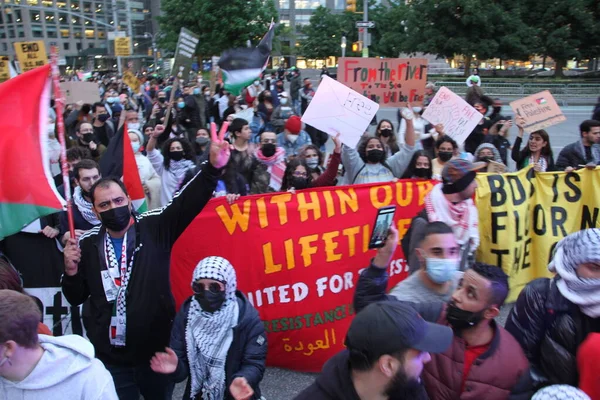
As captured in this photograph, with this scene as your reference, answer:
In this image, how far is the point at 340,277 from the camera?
424 centimetres

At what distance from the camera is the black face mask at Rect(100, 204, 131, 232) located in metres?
2.79

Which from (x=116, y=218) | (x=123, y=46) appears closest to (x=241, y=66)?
(x=116, y=218)

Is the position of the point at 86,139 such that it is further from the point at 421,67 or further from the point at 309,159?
the point at 421,67

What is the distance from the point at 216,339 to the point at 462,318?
126 centimetres

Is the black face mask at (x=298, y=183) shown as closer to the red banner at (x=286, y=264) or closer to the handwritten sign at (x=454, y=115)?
the red banner at (x=286, y=264)

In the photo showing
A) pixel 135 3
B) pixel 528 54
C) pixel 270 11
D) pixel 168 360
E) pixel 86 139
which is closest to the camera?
pixel 168 360

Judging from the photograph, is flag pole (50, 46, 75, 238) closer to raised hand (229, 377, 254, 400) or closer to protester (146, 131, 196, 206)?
raised hand (229, 377, 254, 400)

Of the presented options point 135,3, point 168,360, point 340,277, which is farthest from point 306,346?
point 135,3

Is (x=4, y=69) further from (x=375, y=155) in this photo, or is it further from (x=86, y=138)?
(x=375, y=155)

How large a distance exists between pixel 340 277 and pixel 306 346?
23.8 inches

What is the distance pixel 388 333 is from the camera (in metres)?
1.71

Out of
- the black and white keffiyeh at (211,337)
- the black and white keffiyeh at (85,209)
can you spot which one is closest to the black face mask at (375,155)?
the black and white keffiyeh at (85,209)

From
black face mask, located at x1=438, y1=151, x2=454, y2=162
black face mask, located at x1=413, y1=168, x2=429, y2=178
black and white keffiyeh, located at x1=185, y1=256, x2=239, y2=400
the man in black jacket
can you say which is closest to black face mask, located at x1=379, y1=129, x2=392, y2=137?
black face mask, located at x1=438, y1=151, x2=454, y2=162

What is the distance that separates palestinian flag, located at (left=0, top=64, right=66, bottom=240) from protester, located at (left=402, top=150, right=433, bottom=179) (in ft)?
10.8
